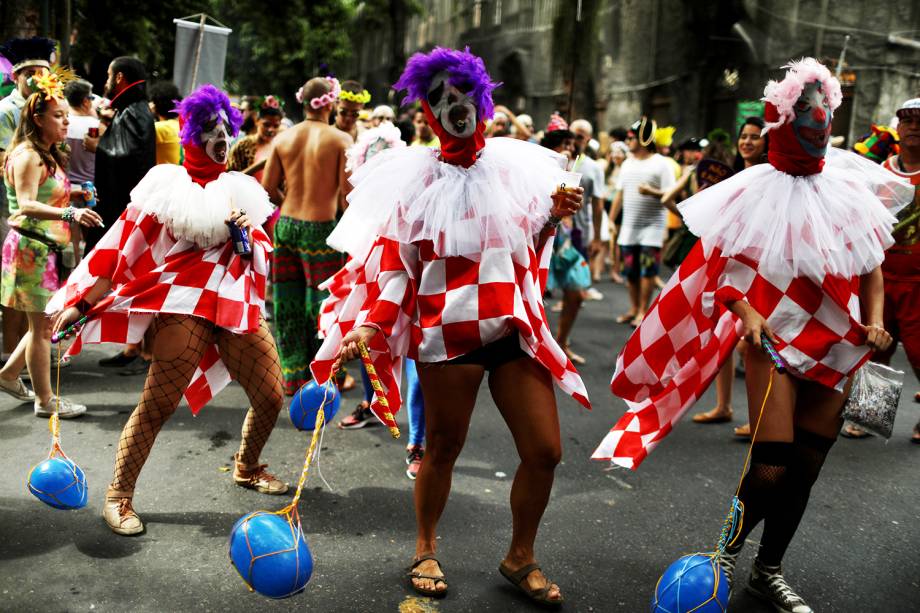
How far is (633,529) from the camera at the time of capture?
3703 mm

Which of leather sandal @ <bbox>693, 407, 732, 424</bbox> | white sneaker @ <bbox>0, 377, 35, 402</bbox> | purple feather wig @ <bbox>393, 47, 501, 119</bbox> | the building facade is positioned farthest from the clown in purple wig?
the building facade

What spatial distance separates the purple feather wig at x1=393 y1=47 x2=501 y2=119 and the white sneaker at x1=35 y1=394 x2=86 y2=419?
3.27m

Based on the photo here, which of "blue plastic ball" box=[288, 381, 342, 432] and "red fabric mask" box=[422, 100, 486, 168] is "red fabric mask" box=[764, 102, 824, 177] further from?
"blue plastic ball" box=[288, 381, 342, 432]

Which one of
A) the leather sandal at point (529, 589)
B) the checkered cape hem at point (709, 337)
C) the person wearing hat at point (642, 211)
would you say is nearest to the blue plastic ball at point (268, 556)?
the leather sandal at point (529, 589)

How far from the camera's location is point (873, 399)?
3119 millimetres

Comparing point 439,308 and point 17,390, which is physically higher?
point 439,308

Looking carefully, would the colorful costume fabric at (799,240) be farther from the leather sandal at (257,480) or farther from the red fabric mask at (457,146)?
the leather sandal at (257,480)

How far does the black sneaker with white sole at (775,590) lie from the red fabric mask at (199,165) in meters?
2.89

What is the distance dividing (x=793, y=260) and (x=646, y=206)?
5.14 m

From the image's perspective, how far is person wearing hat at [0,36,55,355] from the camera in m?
5.45

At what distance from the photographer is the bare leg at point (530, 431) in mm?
2898

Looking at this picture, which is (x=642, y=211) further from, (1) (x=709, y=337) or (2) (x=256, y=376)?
(2) (x=256, y=376)

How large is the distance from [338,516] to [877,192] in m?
2.75

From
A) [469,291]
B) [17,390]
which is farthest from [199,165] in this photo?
[17,390]
